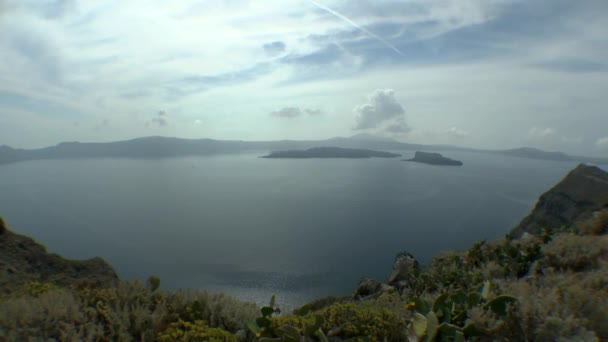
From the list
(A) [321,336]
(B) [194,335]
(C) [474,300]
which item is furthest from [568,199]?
(B) [194,335]

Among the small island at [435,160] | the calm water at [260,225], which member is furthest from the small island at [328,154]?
the calm water at [260,225]

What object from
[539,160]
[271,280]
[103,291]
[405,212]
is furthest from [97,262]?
[539,160]

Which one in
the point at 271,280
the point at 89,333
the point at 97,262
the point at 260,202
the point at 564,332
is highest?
the point at 564,332

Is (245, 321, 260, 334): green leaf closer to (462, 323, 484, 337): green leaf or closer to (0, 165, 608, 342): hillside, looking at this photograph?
(0, 165, 608, 342): hillside

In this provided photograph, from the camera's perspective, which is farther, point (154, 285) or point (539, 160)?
point (539, 160)

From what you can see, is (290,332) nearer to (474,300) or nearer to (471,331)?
(471,331)

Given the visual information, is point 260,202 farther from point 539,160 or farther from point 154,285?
point 539,160

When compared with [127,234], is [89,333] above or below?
above
